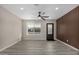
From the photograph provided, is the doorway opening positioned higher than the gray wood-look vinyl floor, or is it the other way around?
the doorway opening

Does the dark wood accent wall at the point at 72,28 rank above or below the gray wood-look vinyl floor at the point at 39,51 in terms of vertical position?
above

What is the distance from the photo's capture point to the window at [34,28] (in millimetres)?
12334

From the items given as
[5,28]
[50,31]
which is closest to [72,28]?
[5,28]

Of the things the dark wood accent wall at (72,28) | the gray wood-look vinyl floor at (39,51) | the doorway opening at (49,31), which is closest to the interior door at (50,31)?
the doorway opening at (49,31)

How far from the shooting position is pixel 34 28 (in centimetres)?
1245

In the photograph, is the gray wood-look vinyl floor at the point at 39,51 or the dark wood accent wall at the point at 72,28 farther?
the dark wood accent wall at the point at 72,28

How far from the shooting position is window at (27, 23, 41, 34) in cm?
1233

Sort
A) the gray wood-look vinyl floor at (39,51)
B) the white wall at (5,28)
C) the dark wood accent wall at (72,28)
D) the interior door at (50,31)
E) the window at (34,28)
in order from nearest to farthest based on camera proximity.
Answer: the gray wood-look vinyl floor at (39,51) < the white wall at (5,28) < the dark wood accent wall at (72,28) < the interior door at (50,31) < the window at (34,28)

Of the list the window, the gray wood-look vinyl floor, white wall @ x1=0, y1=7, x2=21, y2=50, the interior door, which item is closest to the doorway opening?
the interior door

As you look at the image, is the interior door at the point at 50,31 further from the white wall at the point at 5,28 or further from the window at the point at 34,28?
the white wall at the point at 5,28

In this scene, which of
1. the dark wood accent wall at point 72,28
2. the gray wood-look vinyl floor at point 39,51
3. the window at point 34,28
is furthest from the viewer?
the window at point 34,28

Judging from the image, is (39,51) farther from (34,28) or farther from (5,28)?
(34,28)

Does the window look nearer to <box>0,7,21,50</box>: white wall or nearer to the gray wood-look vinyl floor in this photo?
<box>0,7,21,50</box>: white wall
